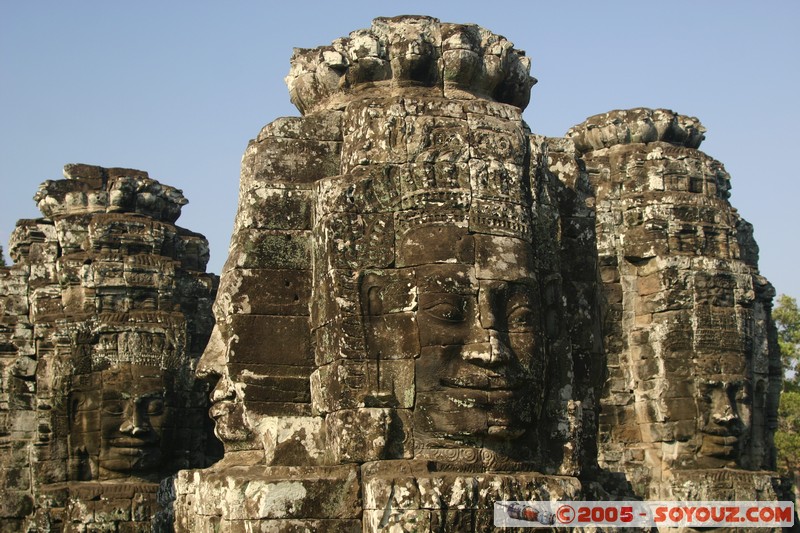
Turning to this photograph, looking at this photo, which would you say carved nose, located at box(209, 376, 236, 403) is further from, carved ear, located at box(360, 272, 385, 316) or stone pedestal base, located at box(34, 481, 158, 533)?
stone pedestal base, located at box(34, 481, 158, 533)

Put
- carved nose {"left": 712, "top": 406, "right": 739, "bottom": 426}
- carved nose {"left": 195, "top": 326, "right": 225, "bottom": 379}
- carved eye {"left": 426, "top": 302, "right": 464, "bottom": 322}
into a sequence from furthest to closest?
carved nose {"left": 712, "top": 406, "right": 739, "bottom": 426}
carved nose {"left": 195, "top": 326, "right": 225, "bottom": 379}
carved eye {"left": 426, "top": 302, "right": 464, "bottom": 322}

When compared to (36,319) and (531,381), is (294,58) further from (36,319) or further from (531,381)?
(36,319)

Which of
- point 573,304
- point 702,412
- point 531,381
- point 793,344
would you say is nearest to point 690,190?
point 702,412

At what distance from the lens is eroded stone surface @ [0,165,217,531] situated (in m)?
17.9

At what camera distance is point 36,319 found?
18938 millimetres

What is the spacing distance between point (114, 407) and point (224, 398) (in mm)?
8002

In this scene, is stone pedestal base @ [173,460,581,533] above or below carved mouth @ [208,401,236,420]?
below

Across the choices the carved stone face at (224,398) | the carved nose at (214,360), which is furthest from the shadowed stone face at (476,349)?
the carved nose at (214,360)

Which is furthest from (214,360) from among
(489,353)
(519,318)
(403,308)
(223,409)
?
(519,318)

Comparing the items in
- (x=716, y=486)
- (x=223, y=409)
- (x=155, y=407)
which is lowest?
(x=716, y=486)

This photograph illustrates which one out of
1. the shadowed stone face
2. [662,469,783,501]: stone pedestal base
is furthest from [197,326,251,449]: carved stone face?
[662,469,783,501]: stone pedestal base

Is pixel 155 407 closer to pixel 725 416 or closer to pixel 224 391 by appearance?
pixel 224 391

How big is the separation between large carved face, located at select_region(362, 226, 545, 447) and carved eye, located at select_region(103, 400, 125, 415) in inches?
349

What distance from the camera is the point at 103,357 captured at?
1795 cm
